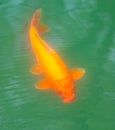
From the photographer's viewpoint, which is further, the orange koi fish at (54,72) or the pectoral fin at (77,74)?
the pectoral fin at (77,74)

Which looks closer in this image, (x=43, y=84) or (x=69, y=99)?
(x=69, y=99)

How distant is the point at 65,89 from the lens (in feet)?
7.54

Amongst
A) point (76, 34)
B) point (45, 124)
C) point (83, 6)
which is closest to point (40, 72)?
point (45, 124)

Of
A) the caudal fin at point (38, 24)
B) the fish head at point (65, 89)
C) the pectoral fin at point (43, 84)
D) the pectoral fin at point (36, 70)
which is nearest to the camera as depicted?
the fish head at point (65, 89)

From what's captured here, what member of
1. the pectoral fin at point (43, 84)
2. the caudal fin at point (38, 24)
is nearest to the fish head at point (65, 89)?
the pectoral fin at point (43, 84)

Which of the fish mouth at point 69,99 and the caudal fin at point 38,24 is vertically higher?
the caudal fin at point 38,24

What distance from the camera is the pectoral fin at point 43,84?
247 centimetres

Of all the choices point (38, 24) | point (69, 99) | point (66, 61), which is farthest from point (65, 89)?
point (38, 24)

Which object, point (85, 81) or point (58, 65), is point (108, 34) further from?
point (58, 65)

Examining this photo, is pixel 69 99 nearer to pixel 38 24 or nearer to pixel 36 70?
pixel 36 70

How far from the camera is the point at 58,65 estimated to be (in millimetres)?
2414

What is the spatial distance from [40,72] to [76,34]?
50 centimetres

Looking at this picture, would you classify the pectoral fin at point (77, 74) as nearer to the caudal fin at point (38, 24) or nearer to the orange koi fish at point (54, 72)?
the orange koi fish at point (54, 72)

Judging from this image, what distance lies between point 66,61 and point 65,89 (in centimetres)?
51
